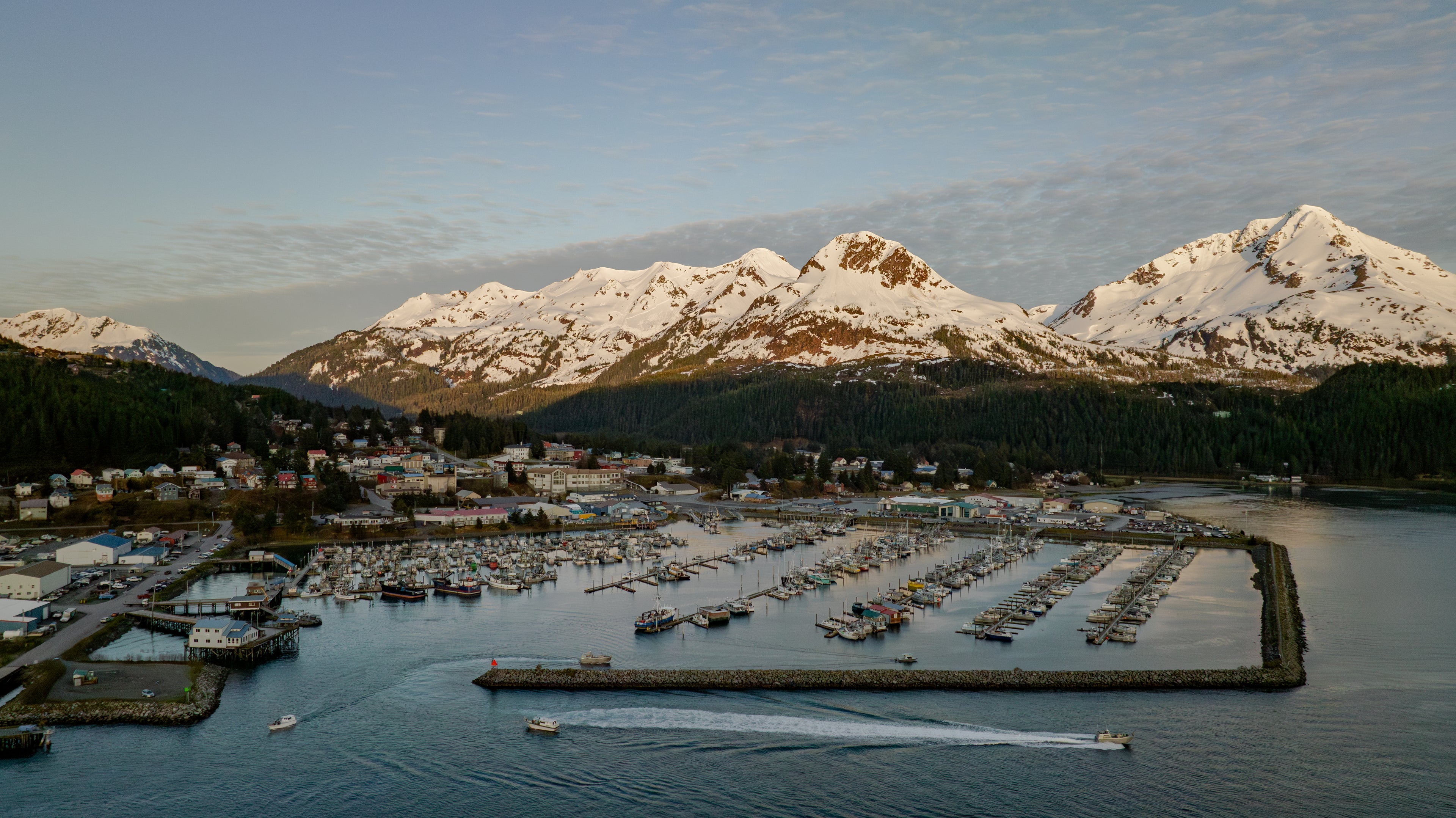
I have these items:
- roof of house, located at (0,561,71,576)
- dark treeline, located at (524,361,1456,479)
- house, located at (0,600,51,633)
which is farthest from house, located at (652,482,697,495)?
house, located at (0,600,51,633)

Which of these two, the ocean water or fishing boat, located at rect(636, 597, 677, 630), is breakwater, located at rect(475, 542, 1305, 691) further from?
fishing boat, located at rect(636, 597, 677, 630)

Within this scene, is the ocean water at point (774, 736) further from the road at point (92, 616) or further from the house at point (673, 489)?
the house at point (673, 489)

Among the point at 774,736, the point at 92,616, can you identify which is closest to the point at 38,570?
the point at 92,616

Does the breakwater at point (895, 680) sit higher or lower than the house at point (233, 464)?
lower

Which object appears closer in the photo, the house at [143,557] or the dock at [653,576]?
the dock at [653,576]

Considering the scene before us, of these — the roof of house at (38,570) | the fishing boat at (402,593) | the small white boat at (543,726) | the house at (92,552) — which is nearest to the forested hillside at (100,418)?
the house at (92,552)

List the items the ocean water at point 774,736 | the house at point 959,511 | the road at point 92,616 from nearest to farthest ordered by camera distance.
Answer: the ocean water at point 774,736 < the road at point 92,616 < the house at point 959,511

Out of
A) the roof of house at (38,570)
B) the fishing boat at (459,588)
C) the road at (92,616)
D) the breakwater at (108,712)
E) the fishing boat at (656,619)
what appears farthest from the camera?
the fishing boat at (459,588)

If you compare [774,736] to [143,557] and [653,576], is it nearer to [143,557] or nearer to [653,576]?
[653,576]
